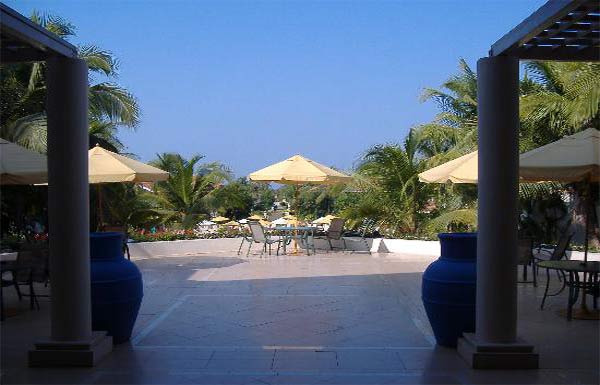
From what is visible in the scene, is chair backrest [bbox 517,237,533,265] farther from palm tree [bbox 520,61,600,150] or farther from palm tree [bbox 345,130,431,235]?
palm tree [bbox 345,130,431,235]

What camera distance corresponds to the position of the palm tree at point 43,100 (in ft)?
44.1

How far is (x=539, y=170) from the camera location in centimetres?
754

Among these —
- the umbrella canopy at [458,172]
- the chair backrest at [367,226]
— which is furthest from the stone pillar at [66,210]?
the chair backrest at [367,226]

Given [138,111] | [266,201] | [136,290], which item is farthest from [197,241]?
[266,201]

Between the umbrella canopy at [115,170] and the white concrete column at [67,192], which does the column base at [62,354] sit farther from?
the umbrella canopy at [115,170]

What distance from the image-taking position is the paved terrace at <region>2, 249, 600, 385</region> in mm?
4855

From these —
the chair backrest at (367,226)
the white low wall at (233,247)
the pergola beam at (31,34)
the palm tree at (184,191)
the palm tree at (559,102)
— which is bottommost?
the white low wall at (233,247)

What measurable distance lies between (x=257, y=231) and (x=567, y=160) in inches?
325

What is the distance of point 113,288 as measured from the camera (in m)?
5.70

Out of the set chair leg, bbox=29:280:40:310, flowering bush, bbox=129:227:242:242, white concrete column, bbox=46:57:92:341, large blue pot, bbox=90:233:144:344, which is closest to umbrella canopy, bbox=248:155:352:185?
flowering bush, bbox=129:227:242:242

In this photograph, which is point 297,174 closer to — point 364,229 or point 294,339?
point 364,229

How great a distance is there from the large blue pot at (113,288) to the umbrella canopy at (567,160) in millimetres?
4743

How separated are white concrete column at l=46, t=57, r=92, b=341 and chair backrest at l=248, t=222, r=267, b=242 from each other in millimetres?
9208

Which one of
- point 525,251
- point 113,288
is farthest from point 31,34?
point 525,251
